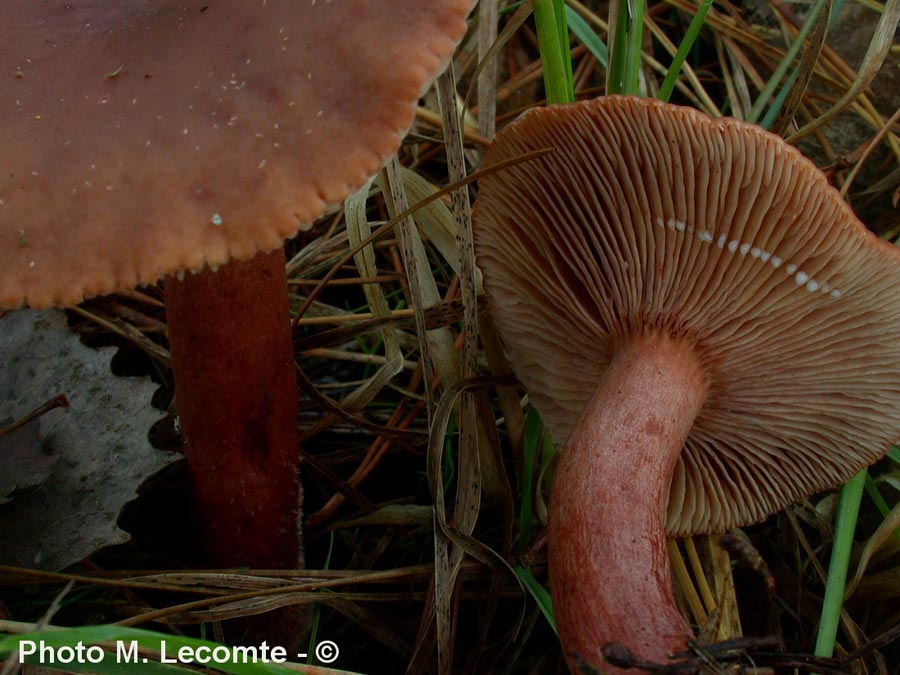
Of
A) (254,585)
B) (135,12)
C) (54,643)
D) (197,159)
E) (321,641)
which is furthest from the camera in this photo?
(321,641)

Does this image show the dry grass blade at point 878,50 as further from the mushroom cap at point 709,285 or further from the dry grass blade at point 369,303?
the dry grass blade at point 369,303

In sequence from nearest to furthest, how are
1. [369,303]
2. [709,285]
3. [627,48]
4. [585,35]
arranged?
[709,285], [627,48], [369,303], [585,35]

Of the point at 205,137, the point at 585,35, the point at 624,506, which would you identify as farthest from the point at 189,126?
the point at 585,35

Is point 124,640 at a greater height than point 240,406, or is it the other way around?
point 240,406

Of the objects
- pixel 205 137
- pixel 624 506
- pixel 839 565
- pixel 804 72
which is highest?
pixel 804 72

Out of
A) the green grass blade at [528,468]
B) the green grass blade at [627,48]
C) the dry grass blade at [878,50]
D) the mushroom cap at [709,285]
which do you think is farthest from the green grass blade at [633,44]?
the green grass blade at [528,468]

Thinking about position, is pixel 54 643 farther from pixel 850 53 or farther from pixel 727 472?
pixel 850 53

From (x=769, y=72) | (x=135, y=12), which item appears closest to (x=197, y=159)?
(x=135, y=12)

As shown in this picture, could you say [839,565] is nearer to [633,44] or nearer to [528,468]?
[528,468]
